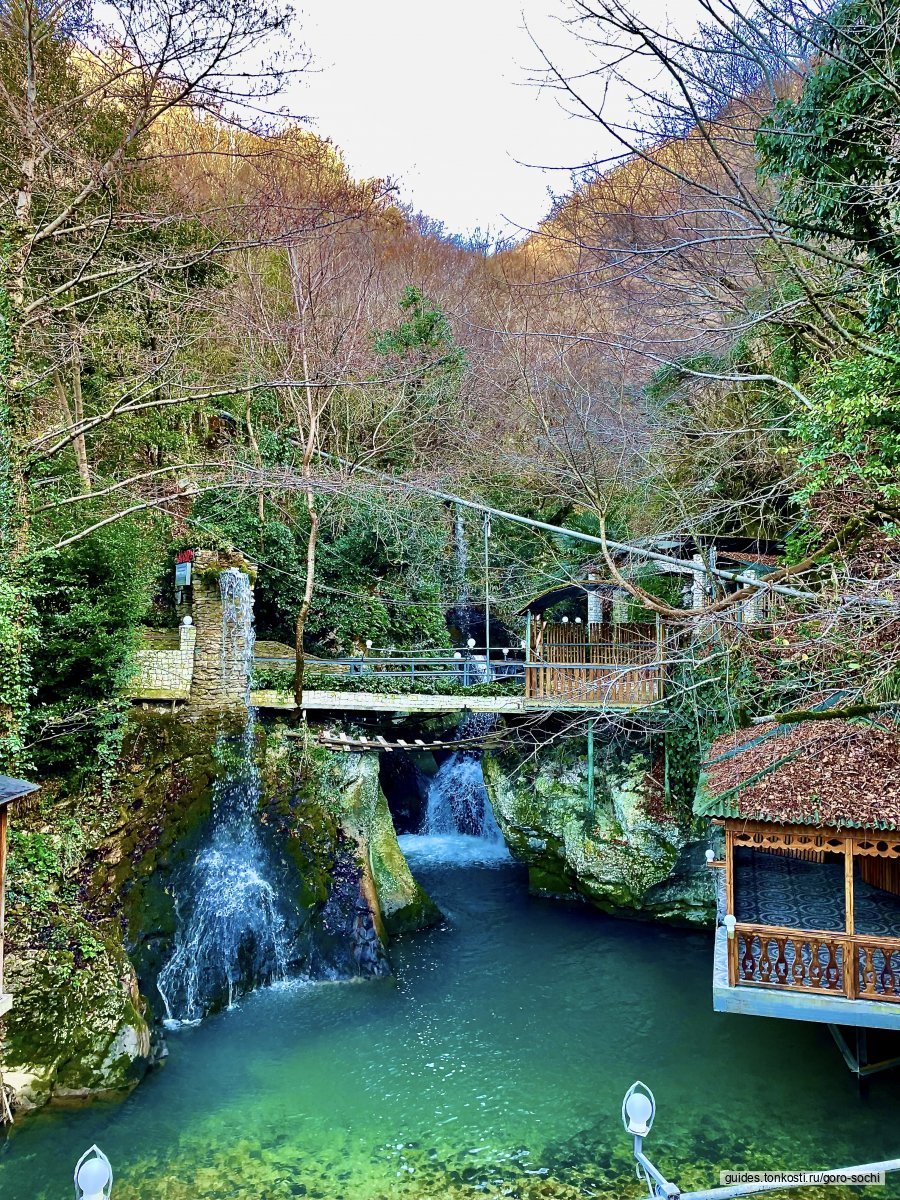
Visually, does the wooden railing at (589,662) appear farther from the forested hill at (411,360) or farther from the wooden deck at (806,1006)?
the wooden deck at (806,1006)

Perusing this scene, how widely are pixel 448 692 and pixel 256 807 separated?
4459 millimetres

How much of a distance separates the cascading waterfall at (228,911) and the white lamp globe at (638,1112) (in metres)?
8.21

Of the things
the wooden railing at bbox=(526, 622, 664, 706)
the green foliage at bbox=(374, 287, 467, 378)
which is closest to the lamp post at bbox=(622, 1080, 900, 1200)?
the wooden railing at bbox=(526, 622, 664, 706)

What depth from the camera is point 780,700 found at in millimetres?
12812

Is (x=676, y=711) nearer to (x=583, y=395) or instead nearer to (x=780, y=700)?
(x=780, y=700)

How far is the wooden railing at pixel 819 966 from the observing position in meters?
7.79

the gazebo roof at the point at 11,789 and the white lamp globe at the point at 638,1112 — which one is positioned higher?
the gazebo roof at the point at 11,789

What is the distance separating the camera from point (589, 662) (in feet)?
50.6

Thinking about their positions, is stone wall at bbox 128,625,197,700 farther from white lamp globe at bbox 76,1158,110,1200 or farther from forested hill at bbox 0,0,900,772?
white lamp globe at bbox 76,1158,110,1200

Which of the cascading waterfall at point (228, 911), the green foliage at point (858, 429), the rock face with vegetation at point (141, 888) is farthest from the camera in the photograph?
the cascading waterfall at point (228, 911)

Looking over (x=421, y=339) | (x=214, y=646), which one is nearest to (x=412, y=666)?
(x=214, y=646)

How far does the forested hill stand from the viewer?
292 inches

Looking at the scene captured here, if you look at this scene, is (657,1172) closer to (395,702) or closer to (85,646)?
(85,646)

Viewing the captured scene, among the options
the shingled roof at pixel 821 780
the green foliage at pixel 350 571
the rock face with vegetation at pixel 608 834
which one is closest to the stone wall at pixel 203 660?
the green foliage at pixel 350 571
